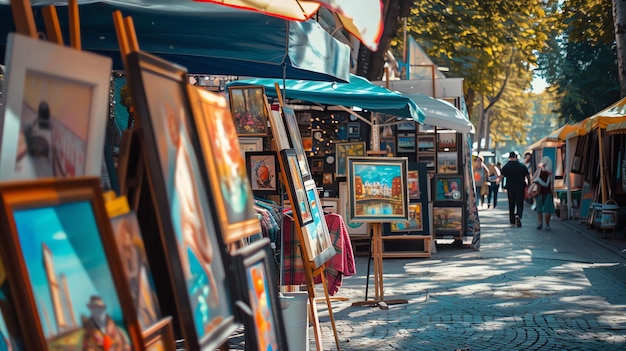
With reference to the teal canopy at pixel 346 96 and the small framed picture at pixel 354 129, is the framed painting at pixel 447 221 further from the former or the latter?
the teal canopy at pixel 346 96

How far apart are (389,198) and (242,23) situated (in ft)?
16.9

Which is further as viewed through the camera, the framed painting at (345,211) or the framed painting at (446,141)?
the framed painting at (446,141)

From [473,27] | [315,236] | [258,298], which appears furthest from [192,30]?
[473,27]

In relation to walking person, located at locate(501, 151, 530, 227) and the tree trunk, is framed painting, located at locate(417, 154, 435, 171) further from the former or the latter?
walking person, located at locate(501, 151, 530, 227)

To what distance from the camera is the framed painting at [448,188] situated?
17.5m

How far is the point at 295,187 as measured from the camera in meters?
6.55

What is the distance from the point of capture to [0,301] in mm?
2393

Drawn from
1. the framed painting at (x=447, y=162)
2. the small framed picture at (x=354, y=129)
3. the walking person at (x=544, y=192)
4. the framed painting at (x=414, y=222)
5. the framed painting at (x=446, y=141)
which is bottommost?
the walking person at (x=544, y=192)

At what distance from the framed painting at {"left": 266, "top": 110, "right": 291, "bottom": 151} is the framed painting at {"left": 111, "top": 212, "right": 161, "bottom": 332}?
3.76 meters

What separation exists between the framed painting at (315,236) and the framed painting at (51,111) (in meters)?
3.81

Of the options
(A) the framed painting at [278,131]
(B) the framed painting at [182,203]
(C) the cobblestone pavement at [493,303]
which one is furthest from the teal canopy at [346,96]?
(B) the framed painting at [182,203]

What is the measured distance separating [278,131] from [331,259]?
8.06ft


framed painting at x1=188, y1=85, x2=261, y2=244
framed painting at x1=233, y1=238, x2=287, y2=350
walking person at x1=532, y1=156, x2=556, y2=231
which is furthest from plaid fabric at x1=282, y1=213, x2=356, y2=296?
walking person at x1=532, y1=156, x2=556, y2=231

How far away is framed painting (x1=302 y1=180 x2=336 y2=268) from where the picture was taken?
660 centimetres
